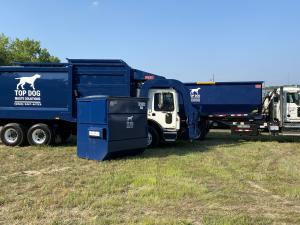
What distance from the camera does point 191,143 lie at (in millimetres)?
17266

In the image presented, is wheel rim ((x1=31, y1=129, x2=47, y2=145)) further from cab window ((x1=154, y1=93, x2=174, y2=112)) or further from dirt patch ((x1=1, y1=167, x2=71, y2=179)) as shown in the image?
dirt patch ((x1=1, y1=167, x2=71, y2=179))

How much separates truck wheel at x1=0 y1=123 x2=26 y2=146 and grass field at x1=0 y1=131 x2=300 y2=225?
199 cm

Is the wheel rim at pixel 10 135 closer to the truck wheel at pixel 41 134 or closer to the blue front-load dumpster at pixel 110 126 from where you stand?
the truck wheel at pixel 41 134

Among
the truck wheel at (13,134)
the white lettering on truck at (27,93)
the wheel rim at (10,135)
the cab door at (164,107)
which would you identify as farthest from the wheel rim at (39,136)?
the cab door at (164,107)

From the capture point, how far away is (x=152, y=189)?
8.20m

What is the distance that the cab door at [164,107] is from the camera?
50.3 ft

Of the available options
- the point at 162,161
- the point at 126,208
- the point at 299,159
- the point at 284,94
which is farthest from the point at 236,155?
the point at 126,208

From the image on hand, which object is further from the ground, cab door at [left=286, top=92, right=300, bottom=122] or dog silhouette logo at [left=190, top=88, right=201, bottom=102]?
dog silhouette logo at [left=190, top=88, right=201, bottom=102]

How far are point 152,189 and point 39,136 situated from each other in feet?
28.4

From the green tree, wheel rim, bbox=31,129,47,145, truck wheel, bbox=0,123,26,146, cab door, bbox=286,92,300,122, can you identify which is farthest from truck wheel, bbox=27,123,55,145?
the green tree

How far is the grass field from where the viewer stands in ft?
21.1

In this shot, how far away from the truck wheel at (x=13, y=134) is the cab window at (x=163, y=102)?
5058 mm

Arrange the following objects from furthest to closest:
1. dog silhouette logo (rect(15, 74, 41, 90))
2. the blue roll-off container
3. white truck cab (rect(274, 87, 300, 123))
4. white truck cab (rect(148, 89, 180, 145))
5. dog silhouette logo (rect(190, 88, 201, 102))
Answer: dog silhouette logo (rect(190, 88, 201, 102)) < the blue roll-off container < white truck cab (rect(274, 87, 300, 123)) < dog silhouette logo (rect(15, 74, 41, 90)) < white truck cab (rect(148, 89, 180, 145))

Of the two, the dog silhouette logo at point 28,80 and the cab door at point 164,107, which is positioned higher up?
the dog silhouette logo at point 28,80
